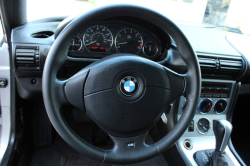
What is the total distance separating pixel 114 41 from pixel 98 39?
0.34ft

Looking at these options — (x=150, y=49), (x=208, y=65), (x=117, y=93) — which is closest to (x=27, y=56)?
(x=117, y=93)

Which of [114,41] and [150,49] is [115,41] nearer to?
[114,41]

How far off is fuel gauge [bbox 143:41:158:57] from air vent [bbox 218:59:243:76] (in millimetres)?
507

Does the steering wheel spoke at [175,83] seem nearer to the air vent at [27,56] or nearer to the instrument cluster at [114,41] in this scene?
the instrument cluster at [114,41]

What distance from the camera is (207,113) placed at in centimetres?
154

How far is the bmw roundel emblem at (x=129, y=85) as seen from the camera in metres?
0.82

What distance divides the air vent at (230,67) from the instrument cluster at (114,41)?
1.57ft

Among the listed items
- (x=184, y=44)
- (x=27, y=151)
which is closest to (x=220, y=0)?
(x=184, y=44)

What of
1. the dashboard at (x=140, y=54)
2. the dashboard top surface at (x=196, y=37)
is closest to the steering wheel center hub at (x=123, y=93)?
the dashboard at (x=140, y=54)

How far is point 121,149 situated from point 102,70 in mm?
344

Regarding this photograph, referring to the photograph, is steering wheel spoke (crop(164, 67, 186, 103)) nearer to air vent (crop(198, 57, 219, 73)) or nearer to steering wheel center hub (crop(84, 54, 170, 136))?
steering wheel center hub (crop(84, 54, 170, 136))

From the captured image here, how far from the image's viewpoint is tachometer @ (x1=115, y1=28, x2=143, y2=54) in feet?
4.20

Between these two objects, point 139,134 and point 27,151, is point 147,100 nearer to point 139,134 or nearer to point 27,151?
point 139,134

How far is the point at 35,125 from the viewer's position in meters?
1.66
